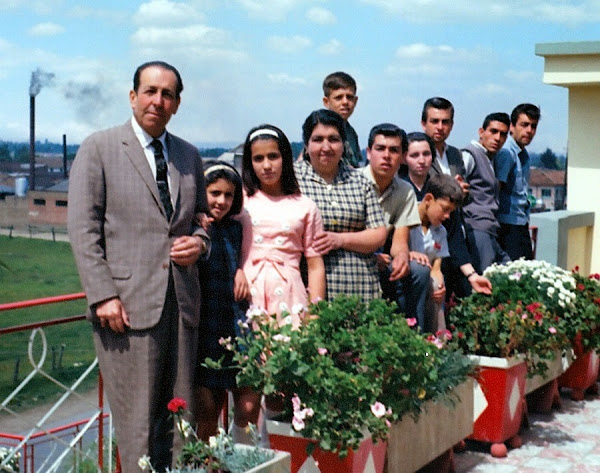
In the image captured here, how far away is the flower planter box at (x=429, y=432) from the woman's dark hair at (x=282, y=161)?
3.54ft

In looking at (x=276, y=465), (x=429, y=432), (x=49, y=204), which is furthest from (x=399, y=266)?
(x=49, y=204)

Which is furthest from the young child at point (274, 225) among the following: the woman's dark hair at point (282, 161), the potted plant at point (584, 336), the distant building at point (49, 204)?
the distant building at point (49, 204)

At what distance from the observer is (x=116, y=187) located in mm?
3123

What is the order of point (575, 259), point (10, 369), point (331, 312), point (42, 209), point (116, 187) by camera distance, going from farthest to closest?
1. point (42, 209)
2. point (10, 369)
3. point (575, 259)
4. point (331, 312)
5. point (116, 187)

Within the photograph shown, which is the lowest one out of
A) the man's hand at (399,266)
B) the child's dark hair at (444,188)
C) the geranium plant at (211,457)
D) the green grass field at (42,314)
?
the green grass field at (42,314)

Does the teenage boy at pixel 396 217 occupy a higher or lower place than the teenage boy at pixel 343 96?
lower

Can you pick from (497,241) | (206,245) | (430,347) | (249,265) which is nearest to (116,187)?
(206,245)

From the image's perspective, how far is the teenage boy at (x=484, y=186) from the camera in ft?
A: 18.0

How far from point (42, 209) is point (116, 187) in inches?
3510

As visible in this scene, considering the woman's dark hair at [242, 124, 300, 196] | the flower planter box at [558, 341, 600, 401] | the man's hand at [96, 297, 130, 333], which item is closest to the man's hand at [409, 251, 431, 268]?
the woman's dark hair at [242, 124, 300, 196]

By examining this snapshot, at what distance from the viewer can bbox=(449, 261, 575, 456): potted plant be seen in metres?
4.77

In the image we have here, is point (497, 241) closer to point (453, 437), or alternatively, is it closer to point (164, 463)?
point (453, 437)

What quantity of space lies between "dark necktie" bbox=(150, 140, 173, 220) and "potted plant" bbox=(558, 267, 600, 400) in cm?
297

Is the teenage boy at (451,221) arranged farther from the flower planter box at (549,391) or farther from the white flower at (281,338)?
the white flower at (281,338)
